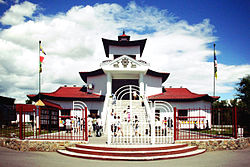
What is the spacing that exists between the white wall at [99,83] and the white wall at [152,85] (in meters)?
5.04

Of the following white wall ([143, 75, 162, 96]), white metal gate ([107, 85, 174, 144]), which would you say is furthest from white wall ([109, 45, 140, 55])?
white metal gate ([107, 85, 174, 144])

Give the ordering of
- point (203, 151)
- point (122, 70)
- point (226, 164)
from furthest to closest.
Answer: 1. point (122, 70)
2. point (203, 151)
3. point (226, 164)

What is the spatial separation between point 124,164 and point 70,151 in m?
3.60

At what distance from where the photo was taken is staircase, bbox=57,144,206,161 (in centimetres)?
914

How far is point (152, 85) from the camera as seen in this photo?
88.6ft

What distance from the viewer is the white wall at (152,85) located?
26369mm

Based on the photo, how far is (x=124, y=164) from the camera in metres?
8.27

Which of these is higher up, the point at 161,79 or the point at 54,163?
the point at 161,79

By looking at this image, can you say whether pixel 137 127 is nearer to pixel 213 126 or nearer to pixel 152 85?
pixel 213 126

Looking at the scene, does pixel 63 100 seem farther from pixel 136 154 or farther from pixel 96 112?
pixel 136 154

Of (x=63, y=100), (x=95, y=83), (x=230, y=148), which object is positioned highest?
(x=95, y=83)

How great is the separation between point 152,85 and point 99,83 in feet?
22.6

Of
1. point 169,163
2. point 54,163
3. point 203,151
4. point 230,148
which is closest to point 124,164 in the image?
point 169,163

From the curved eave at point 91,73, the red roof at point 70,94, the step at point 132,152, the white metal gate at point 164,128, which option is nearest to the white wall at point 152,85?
the curved eave at point 91,73
